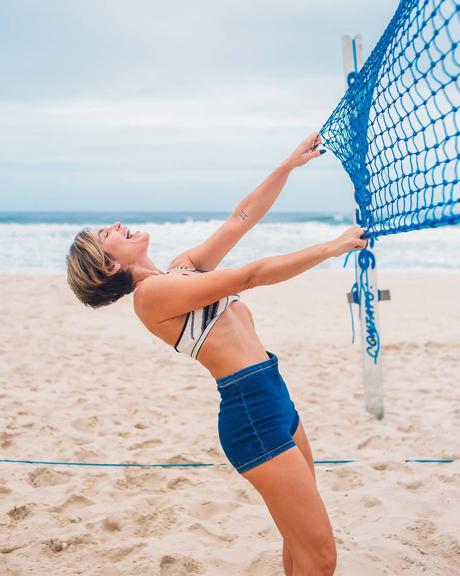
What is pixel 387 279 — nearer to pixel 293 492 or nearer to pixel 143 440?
pixel 143 440

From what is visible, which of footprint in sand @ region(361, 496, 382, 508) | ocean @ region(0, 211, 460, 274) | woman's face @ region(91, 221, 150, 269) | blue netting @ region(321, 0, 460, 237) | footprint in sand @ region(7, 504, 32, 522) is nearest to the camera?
blue netting @ region(321, 0, 460, 237)

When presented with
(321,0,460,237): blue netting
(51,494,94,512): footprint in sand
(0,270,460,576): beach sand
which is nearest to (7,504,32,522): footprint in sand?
(0,270,460,576): beach sand

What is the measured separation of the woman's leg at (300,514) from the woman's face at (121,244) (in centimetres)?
97

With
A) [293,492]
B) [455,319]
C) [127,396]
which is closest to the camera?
[293,492]

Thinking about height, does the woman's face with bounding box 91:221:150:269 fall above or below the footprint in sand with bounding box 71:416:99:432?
above

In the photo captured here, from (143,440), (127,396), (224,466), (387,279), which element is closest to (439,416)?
(224,466)

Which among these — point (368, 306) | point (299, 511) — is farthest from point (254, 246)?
point (299, 511)

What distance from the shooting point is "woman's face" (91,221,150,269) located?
2.51 metres

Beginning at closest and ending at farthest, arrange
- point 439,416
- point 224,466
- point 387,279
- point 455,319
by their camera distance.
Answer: point 224,466
point 439,416
point 455,319
point 387,279

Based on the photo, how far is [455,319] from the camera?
30.4 feet

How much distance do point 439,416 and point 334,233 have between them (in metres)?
23.2

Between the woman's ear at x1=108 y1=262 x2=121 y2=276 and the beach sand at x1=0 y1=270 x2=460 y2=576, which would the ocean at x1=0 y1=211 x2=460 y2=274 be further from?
the woman's ear at x1=108 y1=262 x2=121 y2=276

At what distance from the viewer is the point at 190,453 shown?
4633mm

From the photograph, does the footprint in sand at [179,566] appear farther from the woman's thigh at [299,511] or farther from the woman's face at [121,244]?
the woman's face at [121,244]
